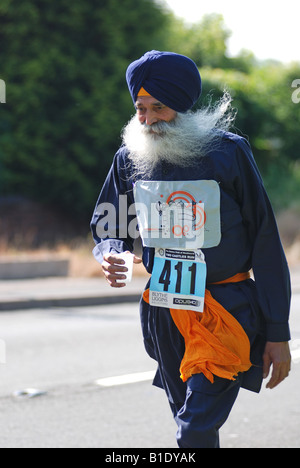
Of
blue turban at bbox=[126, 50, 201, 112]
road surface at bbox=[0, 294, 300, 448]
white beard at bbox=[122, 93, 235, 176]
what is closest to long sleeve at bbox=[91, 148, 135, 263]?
white beard at bbox=[122, 93, 235, 176]

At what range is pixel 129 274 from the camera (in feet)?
9.46

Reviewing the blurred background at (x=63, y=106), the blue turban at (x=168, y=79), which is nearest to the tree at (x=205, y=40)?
the blurred background at (x=63, y=106)

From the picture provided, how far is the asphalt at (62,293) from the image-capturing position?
448 inches

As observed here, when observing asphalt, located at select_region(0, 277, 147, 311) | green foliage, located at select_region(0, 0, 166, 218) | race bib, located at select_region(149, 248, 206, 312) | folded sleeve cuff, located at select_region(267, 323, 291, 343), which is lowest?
asphalt, located at select_region(0, 277, 147, 311)

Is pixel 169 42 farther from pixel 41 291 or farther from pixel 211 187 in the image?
pixel 211 187

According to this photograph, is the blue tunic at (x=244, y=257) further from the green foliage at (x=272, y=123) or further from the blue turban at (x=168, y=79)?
the green foliage at (x=272, y=123)

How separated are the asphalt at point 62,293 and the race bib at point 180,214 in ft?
27.6

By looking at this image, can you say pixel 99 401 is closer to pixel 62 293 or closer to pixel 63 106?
pixel 62 293

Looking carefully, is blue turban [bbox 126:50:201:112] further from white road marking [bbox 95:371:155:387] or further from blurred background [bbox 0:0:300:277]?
blurred background [bbox 0:0:300:277]

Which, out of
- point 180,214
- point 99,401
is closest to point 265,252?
point 180,214

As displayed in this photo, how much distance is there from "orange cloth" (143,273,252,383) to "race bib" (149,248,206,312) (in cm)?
4

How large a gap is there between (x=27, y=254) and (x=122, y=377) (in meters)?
9.84

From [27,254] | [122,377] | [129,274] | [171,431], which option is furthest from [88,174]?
[129,274]

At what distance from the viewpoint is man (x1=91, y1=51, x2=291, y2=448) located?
111 inches
